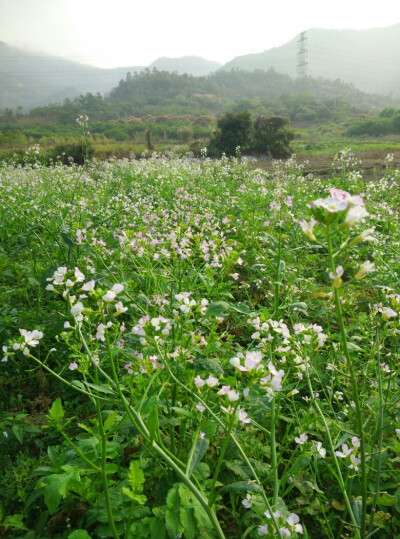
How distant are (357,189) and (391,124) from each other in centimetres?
3957

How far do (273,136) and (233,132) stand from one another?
2.84 meters

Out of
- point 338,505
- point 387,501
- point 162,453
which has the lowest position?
point 338,505

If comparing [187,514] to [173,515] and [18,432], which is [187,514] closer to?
[173,515]

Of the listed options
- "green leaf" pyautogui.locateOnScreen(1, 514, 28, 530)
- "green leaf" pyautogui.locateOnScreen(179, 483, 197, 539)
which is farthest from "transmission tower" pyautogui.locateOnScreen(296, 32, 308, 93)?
"green leaf" pyautogui.locateOnScreen(1, 514, 28, 530)

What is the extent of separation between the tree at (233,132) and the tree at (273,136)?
883 mm

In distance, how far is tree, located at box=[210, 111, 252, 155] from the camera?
23172mm

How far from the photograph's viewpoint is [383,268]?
9.98 ft

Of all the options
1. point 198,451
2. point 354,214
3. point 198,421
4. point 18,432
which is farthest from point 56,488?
point 354,214

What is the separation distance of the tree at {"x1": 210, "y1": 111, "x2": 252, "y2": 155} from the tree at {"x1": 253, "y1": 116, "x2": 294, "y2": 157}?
883mm

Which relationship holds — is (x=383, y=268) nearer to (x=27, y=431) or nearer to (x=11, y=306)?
(x=27, y=431)

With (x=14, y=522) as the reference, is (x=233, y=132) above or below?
above

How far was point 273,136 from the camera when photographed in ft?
75.7

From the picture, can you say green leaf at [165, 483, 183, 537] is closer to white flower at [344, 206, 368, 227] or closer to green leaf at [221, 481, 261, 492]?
green leaf at [221, 481, 261, 492]

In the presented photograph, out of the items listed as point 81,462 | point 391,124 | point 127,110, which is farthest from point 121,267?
point 127,110
